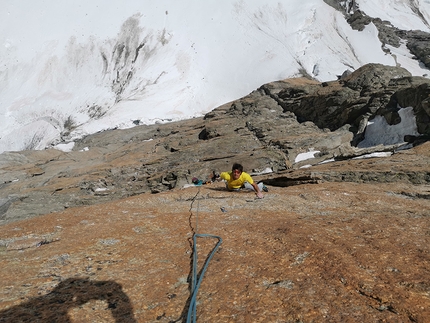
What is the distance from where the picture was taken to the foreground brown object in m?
2.66

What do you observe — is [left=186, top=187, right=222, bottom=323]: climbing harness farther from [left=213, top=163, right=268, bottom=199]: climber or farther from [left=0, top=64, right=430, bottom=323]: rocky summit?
[left=213, top=163, right=268, bottom=199]: climber

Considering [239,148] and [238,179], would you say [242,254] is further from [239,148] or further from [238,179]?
[239,148]

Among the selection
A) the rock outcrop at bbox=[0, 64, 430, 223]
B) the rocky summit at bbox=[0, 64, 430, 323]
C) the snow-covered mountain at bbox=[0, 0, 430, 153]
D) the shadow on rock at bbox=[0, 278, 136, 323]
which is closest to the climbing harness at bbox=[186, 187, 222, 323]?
the rocky summit at bbox=[0, 64, 430, 323]

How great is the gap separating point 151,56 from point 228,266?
48880 millimetres

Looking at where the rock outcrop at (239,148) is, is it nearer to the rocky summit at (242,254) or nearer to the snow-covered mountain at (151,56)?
the rocky summit at (242,254)

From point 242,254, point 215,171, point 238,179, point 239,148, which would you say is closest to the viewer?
point 242,254

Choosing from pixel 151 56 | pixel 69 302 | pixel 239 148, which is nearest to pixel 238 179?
pixel 69 302

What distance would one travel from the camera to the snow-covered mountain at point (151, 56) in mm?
39719

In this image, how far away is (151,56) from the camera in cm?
4766

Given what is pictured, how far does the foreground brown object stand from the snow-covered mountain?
32.0 metres

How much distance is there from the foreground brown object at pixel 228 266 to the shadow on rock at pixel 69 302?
0.03ft

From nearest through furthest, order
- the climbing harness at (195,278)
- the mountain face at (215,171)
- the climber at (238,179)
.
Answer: the climbing harness at (195,278) → the mountain face at (215,171) → the climber at (238,179)

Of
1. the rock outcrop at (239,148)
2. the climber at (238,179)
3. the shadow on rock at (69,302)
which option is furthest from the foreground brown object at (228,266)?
the rock outcrop at (239,148)

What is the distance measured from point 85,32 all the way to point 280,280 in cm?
5730
